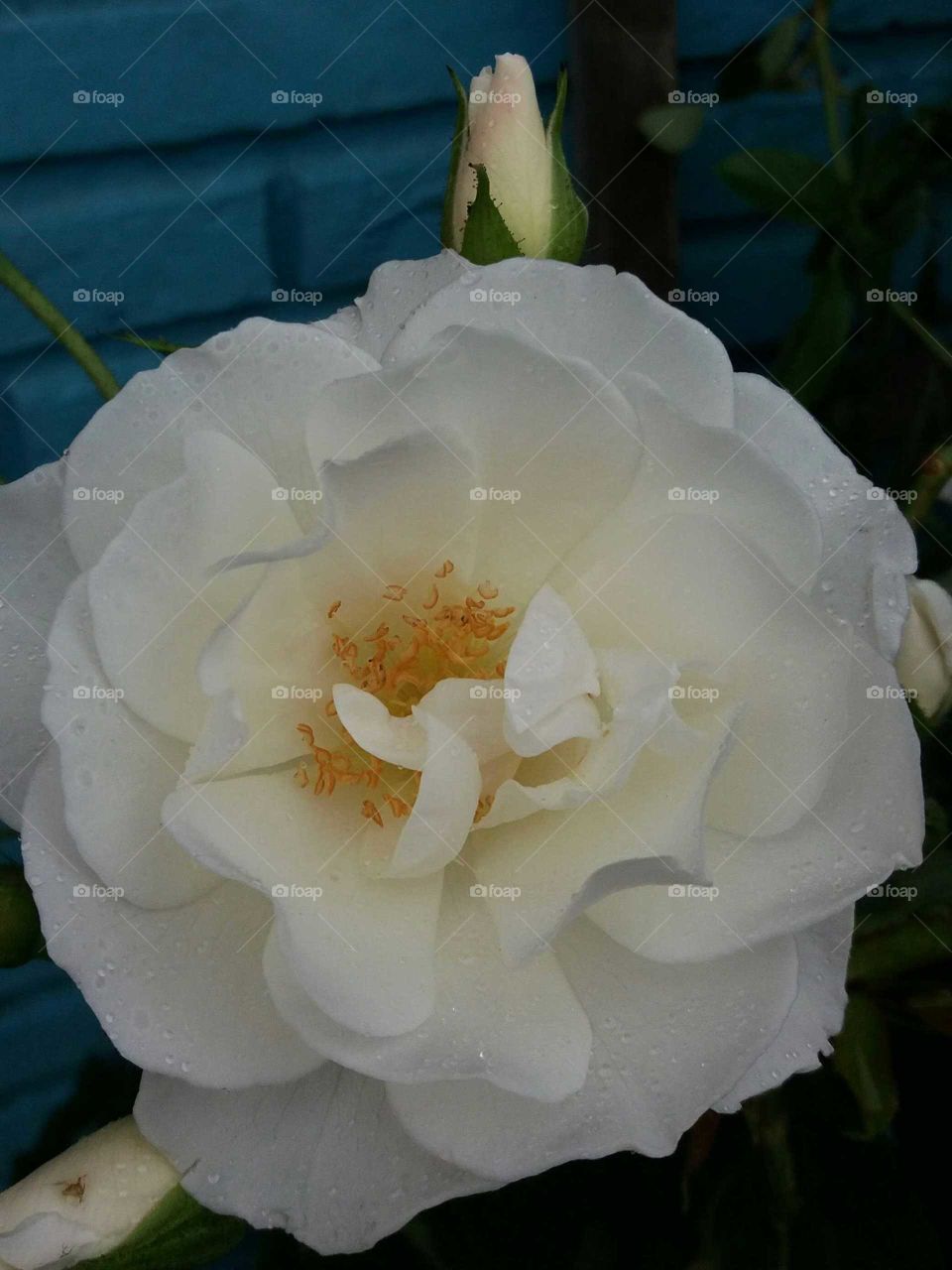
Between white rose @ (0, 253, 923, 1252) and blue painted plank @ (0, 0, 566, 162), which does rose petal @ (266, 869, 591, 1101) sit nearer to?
white rose @ (0, 253, 923, 1252)

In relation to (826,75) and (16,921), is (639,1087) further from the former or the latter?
(826,75)

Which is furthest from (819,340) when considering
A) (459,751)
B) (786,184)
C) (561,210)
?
(459,751)

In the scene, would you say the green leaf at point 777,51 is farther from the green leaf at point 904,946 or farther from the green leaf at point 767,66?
the green leaf at point 904,946

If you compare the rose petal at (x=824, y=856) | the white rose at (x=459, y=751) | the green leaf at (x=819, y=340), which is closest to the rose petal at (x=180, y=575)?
the white rose at (x=459, y=751)

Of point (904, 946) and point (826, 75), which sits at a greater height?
point (826, 75)

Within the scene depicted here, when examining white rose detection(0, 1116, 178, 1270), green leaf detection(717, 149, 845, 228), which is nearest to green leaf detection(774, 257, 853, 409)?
green leaf detection(717, 149, 845, 228)

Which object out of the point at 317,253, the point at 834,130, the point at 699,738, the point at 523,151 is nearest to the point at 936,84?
the point at 834,130
